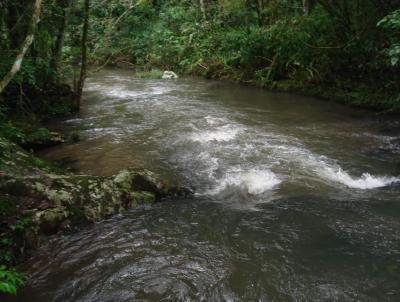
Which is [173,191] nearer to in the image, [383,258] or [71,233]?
[71,233]

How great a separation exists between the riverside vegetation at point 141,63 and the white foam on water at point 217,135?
2383mm

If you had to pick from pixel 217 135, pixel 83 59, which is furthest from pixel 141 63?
pixel 217 135

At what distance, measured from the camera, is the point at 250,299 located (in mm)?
3617

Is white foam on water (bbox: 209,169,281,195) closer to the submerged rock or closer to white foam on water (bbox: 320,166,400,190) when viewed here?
white foam on water (bbox: 320,166,400,190)

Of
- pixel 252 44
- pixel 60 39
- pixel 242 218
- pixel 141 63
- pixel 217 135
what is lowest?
pixel 242 218

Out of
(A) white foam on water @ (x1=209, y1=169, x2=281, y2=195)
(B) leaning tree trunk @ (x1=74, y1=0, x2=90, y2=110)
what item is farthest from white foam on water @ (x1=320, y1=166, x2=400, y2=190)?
(B) leaning tree trunk @ (x1=74, y1=0, x2=90, y2=110)

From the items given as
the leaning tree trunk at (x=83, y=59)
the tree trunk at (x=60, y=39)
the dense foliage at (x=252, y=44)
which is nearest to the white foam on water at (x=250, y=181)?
the dense foliage at (x=252, y=44)

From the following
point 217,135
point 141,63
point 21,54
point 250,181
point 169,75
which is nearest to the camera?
point 21,54

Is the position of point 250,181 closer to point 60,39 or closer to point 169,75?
point 60,39

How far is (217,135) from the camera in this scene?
8.52 metres

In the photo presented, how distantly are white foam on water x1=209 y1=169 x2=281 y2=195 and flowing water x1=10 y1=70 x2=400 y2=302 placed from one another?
16mm

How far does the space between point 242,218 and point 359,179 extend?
7.35 feet

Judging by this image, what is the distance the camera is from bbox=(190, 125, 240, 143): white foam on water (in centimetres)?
824

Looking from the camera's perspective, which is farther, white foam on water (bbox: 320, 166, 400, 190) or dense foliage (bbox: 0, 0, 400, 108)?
dense foliage (bbox: 0, 0, 400, 108)
